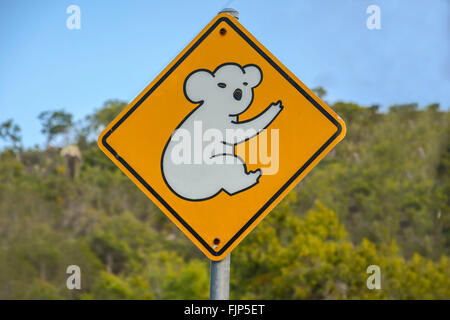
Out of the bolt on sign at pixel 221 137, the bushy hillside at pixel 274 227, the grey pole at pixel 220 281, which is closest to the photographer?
the grey pole at pixel 220 281

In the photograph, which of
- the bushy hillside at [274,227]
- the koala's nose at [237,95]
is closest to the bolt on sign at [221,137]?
the koala's nose at [237,95]

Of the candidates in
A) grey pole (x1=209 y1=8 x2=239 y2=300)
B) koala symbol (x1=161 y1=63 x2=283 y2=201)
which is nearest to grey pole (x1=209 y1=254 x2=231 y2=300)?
grey pole (x1=209 y1=8 x2=239 y2=300)

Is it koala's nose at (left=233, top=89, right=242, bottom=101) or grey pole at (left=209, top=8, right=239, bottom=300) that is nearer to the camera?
grey pole at (left=209, top=8, right=239, bottom=300)

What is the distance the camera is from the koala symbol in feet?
4.93

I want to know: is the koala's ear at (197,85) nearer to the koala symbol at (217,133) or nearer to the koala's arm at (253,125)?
the koala symbol at (217,133)

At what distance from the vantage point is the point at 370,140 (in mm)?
30219

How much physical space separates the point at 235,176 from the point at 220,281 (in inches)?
13.3

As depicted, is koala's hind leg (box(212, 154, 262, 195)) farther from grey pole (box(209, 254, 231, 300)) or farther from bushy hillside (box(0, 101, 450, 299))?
bushy hillside (box(0, 101, 450, 299))

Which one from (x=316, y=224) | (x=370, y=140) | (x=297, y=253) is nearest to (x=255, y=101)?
(x=297, y=253)

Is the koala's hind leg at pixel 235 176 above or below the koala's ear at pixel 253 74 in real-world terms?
below

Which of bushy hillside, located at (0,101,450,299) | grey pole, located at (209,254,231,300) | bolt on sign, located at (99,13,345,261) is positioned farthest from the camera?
bushy hillside, located at (0,101,450,299)

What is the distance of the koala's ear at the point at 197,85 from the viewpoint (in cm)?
156

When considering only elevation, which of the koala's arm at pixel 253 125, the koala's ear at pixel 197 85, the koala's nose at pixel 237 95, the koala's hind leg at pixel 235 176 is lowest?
the koala's hind leg at pixel 235 176

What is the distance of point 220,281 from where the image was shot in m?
1.37
